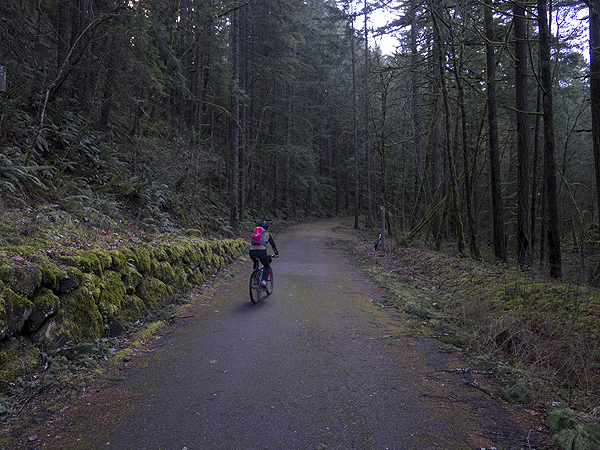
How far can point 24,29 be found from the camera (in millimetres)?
8727

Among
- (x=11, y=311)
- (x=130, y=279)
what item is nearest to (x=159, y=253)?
(x=130, y=279)

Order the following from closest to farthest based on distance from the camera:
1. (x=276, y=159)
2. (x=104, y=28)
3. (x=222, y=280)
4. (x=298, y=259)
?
(x=222, y=280), (x=104, y=28), (x=298, y=259), (x=276, y=159)

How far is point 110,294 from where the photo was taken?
542 centimetres

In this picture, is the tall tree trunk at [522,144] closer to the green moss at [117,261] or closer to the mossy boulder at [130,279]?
the mossy boulder at [130,279]

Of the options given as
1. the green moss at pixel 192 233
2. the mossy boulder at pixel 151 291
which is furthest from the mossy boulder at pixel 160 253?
the green moss at pixel 192 233

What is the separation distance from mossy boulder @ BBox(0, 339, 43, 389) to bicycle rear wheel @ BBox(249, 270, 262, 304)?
4.04m

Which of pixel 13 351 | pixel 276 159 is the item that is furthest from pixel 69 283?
pixel 276 159

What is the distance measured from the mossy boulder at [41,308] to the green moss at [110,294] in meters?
0.89

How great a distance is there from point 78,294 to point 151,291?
203 centimetres

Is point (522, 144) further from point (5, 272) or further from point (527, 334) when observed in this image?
point (5, 272)

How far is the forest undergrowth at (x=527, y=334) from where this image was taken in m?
3.62

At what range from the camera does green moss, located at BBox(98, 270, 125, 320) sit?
17.0 feet

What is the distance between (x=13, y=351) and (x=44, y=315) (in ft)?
1.63

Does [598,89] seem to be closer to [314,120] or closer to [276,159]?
[276,159]
